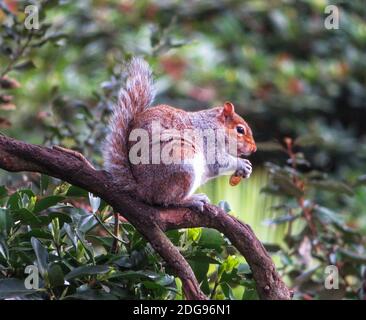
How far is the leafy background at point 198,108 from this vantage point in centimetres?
174

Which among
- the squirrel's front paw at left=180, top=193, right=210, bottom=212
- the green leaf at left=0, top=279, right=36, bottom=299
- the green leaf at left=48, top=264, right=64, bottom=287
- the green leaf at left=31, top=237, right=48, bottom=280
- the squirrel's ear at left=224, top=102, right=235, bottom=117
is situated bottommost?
the green leaf at left=0, top=279, right=36, bottom=299

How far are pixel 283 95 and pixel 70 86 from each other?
5.82 feet

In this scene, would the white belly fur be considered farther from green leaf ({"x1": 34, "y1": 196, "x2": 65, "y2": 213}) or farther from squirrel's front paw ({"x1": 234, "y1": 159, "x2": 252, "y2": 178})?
green leaf ({"x1": 34, "y1": 196, "x2": 65, "y2": 213})

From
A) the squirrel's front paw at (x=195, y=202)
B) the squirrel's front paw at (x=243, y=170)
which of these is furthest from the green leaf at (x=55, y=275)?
the squirrel's front paw at (x=243, y=170)

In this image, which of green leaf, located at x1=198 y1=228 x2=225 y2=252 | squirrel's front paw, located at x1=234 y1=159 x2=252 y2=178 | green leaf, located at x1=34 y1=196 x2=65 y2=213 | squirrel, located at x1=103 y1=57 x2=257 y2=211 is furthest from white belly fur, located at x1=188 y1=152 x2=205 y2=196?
green leaf, located at x1=34 y1=196 x2=65 y2=213

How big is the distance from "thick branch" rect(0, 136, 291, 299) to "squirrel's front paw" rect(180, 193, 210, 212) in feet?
0.16

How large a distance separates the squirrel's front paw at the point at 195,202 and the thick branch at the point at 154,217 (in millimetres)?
49

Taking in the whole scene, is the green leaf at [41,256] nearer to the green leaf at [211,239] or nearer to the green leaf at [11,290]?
the green leaf at [11,290]

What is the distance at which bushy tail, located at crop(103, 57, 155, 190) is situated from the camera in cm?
210

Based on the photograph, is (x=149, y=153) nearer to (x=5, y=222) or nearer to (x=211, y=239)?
(x=211, y=239)

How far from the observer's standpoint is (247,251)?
175 cm

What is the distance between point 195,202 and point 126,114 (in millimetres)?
335
